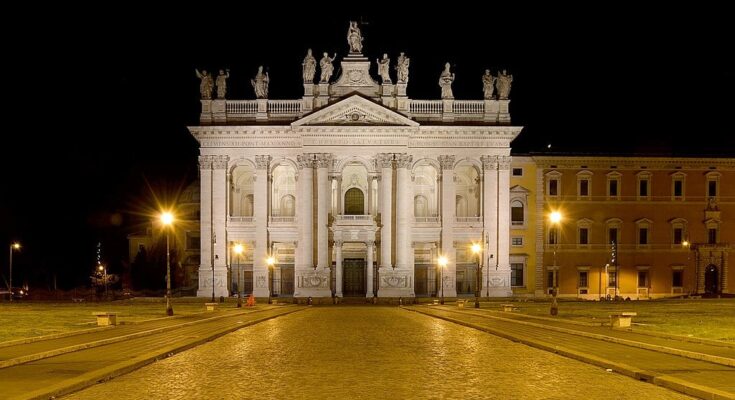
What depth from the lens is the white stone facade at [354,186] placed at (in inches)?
2552

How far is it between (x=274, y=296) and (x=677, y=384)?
5461 cm

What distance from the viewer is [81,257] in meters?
81.2

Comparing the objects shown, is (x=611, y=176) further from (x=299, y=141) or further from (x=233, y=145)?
(x=233, y=145)

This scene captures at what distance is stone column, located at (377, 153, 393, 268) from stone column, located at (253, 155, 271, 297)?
9.64 meters

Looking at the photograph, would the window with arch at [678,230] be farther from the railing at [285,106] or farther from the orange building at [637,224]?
the railing at [285,106]

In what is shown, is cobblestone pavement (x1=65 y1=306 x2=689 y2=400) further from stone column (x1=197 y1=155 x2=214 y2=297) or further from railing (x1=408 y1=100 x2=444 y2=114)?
railing (x1=408 y1=100 x2=444 y2=114)

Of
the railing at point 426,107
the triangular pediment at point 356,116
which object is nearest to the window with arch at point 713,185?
the railing at point 426,107

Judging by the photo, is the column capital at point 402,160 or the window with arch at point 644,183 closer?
the column capital at point 402,160

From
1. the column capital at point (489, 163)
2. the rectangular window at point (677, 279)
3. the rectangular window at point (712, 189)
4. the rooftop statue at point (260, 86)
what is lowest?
Answer: the rectangular window at point (677, 279)

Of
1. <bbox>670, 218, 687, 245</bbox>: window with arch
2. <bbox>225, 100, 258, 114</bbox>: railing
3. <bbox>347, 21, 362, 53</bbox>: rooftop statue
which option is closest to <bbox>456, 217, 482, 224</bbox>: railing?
<bbox>347, 21, 362, 53</bbox>: rooftop statue

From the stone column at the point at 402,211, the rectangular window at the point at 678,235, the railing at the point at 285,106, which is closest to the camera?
the stone column at the point at 402,211

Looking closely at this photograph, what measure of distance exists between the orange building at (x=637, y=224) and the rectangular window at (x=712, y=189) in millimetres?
130

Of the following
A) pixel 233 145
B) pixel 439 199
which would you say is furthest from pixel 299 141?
pixel 439 199

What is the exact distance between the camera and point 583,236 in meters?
68.4
